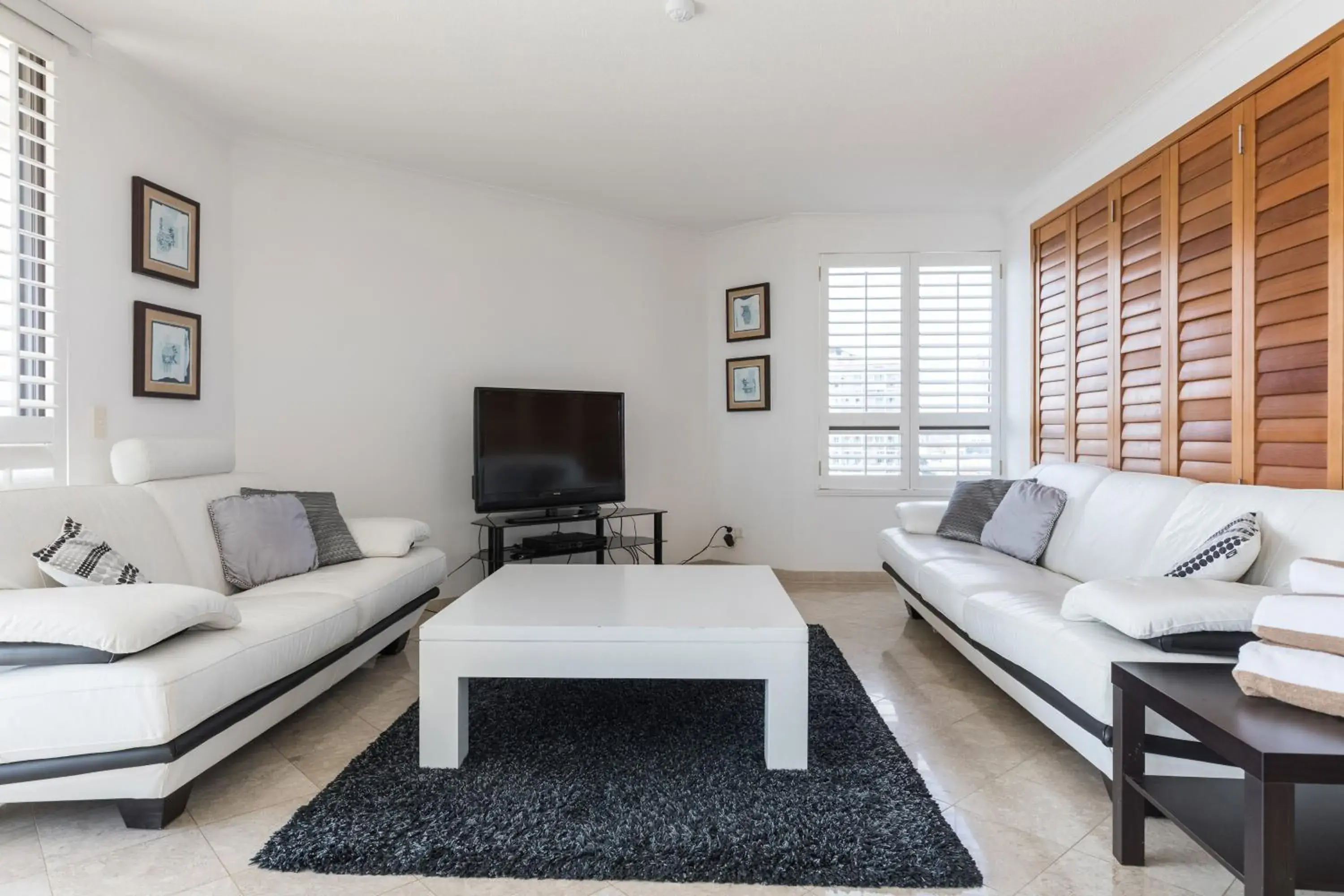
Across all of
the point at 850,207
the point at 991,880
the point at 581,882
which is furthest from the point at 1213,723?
the point at 850,207

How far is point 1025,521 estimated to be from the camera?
129 inches

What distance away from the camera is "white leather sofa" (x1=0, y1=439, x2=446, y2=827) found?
1634 millimetres

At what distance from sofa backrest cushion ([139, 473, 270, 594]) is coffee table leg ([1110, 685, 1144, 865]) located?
9.24ft

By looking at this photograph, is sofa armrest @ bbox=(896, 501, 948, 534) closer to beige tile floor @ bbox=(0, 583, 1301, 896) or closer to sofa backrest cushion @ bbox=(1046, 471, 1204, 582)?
sofa backrest cushion @ bbox=(1046, 471, 1204, 582)

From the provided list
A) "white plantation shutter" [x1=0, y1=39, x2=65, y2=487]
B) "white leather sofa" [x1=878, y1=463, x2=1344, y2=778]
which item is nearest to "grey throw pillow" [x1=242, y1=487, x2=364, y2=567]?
"white plantation shutter" [x1=0, y1=39, x2=65, y2=487]

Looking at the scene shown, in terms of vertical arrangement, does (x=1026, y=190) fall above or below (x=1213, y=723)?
above

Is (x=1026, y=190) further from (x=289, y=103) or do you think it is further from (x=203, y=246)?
(x=203, y=246)

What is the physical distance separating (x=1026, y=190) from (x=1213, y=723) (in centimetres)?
373

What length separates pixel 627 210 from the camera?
4727 millimetres

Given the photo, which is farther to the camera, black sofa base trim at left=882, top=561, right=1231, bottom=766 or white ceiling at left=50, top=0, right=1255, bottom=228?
white ceiling at left=50, top=0, right=1255, bottom=228

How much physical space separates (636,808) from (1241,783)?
1380 millimetres

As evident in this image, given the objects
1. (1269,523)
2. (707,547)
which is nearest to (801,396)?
(707,547)

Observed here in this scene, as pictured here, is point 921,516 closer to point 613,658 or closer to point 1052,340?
point 1052,340

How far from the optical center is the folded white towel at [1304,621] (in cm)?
134
